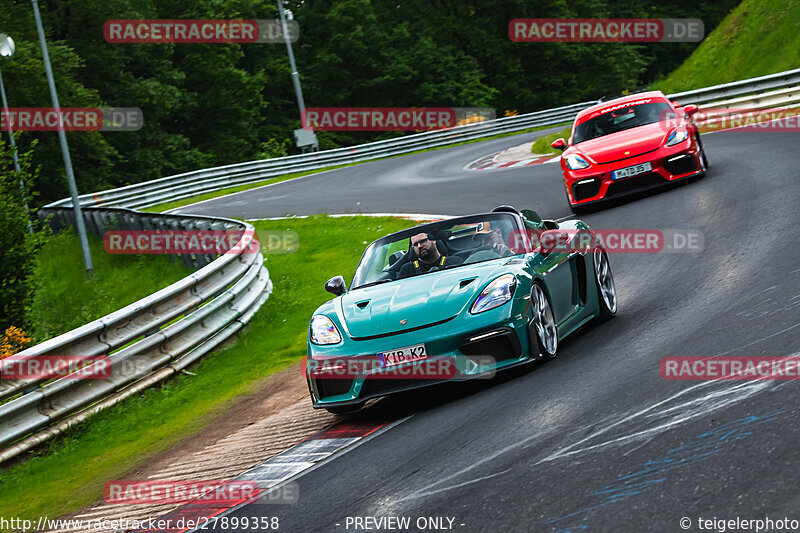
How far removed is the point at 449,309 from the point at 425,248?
Result: 1.28 m

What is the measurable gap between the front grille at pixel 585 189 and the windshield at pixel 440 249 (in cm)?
689

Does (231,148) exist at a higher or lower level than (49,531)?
higher

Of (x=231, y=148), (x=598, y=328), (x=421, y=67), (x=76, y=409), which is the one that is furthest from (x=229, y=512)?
(x=421, y=67)

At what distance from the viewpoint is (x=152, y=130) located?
158 ft

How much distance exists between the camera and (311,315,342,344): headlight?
295 inches

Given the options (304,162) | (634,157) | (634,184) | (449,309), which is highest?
(304,162)

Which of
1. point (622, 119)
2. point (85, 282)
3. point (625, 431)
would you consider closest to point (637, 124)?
point (622, 119)

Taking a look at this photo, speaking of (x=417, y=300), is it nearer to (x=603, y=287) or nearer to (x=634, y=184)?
(x=603, y=287)

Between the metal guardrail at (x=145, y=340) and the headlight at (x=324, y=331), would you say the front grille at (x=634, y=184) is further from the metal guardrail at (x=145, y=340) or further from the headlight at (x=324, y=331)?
the headlight at (x=324, y=331)

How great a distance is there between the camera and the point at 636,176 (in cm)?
1518

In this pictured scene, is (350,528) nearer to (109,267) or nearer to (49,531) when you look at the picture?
(49,531)

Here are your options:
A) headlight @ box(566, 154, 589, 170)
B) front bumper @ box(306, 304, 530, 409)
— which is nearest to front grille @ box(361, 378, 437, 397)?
front bumper @ box(306, 304, 530, 409)

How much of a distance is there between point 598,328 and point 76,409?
15.0 feet

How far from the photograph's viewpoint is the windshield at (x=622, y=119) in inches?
627
